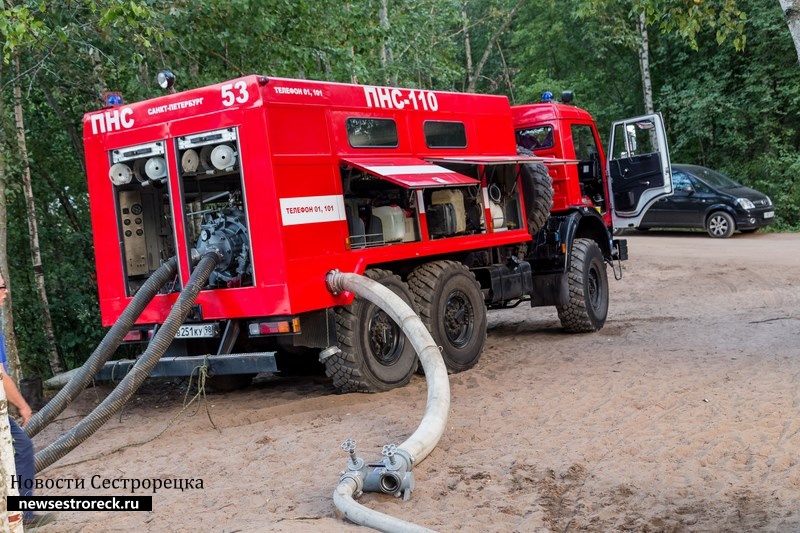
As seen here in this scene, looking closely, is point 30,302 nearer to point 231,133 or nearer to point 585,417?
point 231,133

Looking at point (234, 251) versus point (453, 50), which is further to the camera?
point (453, 50)

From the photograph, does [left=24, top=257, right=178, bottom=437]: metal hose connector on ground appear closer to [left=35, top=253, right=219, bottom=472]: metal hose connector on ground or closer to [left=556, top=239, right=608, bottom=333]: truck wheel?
[left=35, top=253, right=219, bottom=472]: metal hose connector on ground

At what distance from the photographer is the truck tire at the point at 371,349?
25.8 feet

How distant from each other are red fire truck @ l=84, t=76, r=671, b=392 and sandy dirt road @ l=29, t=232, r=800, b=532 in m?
0.59

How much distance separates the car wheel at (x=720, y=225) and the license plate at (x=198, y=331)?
50.8ft

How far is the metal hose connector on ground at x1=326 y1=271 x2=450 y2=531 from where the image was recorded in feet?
15.6

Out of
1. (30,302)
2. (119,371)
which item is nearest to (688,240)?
(30,302)

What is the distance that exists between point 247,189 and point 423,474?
9.59 ft

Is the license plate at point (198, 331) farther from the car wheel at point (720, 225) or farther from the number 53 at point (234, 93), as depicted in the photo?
the car wheel at point (720, 225)

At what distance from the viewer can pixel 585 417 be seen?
7.03m

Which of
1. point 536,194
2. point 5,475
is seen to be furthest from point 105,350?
point 536,194

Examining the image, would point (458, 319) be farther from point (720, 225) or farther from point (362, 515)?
point (720, 225)

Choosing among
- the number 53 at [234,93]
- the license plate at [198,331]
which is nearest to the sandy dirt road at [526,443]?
the license plate at [198,331]

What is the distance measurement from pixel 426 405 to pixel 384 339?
58.9 inches
